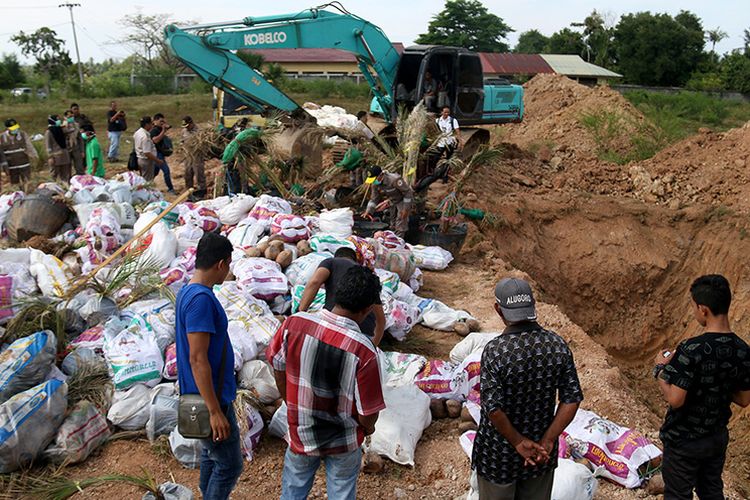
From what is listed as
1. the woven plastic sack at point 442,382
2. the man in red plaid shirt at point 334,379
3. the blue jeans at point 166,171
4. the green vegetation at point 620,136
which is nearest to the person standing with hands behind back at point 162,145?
the blue jeans at point 166,171

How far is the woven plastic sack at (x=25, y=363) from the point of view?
12.2 ft

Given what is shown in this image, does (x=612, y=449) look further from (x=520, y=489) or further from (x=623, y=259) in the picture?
(x=623, y=259)

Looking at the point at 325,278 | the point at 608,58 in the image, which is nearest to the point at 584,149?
the point at 325,278

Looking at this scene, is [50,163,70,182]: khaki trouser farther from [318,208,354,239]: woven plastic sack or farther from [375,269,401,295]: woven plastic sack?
[375,269,401,295]: woven plastic sack

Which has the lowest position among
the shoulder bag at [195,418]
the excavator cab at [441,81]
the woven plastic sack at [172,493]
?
the woven plastic sack at [172,493]

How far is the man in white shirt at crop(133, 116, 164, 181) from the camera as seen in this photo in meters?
9.17

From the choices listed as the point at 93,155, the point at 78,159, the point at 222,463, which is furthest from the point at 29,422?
the point at 78,159

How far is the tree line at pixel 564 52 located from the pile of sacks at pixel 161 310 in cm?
1810

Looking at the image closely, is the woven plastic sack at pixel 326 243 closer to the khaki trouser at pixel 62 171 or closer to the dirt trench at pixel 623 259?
the dirt trench at pixel 623 259

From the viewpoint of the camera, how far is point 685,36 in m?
36.2

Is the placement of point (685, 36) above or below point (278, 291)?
above

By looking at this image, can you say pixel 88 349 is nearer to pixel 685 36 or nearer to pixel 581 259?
pixel 581 259

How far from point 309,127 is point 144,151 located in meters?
2.44

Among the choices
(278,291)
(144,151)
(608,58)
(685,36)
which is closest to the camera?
(278,291)
